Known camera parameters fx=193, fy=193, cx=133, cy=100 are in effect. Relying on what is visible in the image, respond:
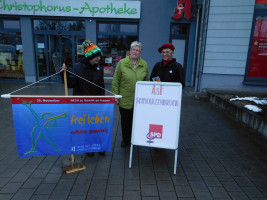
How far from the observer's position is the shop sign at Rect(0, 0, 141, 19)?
8672mm

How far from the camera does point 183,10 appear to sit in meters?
8.84

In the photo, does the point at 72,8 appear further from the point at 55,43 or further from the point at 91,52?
the point at 91,52

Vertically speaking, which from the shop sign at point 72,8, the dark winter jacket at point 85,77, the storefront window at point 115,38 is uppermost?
the shop sign at point 72,8

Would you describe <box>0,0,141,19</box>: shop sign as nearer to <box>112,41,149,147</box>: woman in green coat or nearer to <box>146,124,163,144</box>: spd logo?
<box>112,41,149,147</box>: woman in green coat

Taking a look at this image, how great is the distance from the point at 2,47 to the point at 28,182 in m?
Answer: 9.64

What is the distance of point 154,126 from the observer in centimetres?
288

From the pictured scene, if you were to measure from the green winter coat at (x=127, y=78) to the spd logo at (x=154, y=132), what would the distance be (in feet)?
2.05

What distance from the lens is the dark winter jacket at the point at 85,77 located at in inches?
114

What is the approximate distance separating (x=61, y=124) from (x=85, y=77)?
0.81m

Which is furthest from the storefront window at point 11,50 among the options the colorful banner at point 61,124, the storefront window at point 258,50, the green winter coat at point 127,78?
the storefront window at point 258,50

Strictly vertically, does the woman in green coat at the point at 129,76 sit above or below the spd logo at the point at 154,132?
above

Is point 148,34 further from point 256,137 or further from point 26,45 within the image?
point 256,137

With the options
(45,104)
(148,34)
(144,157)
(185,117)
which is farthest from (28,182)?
(148,34)

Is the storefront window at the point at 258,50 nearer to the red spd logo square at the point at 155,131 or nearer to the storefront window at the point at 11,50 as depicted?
the red spd logo square at the point at 155,131
